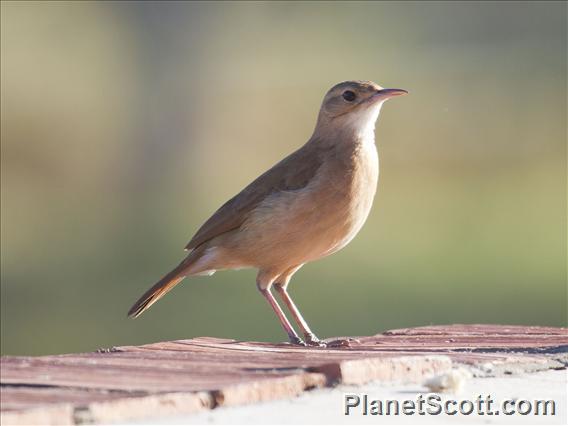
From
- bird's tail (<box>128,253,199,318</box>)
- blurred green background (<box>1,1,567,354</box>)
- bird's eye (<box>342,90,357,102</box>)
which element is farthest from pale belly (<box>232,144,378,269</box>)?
blurred green background (<box>1,1,567,354</box>)

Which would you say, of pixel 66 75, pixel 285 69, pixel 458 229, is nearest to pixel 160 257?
pixel 458 229

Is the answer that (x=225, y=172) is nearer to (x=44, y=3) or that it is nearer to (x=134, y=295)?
(x=44, y=3)

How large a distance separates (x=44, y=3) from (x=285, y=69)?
5724 millimetres

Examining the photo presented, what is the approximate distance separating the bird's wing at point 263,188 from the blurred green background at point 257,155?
8090mm

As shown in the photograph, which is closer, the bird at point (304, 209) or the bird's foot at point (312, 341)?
the bird's foot at point (312, 341)

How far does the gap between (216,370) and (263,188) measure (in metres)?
2.85

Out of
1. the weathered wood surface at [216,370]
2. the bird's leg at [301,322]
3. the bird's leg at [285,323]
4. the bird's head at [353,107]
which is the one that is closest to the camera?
the weathered wood surface at [216,370]

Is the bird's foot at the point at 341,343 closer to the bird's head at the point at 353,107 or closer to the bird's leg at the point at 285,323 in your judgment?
the bird's leg at the point at 285,323

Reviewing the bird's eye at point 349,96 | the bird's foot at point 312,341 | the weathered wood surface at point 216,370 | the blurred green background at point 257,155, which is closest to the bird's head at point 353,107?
the bird's eye at point 349,96

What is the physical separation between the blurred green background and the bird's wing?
26.5 ft

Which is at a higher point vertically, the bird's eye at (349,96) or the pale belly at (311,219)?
the bird's eye at (349,96)

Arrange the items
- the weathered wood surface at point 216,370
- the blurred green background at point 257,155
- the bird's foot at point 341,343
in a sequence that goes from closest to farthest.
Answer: the weathered wood surface at point 216,370
the bird's foot at point 341,343
the blurred green background at point 257,155

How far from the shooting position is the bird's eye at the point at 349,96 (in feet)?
26.7

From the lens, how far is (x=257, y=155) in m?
26.3
